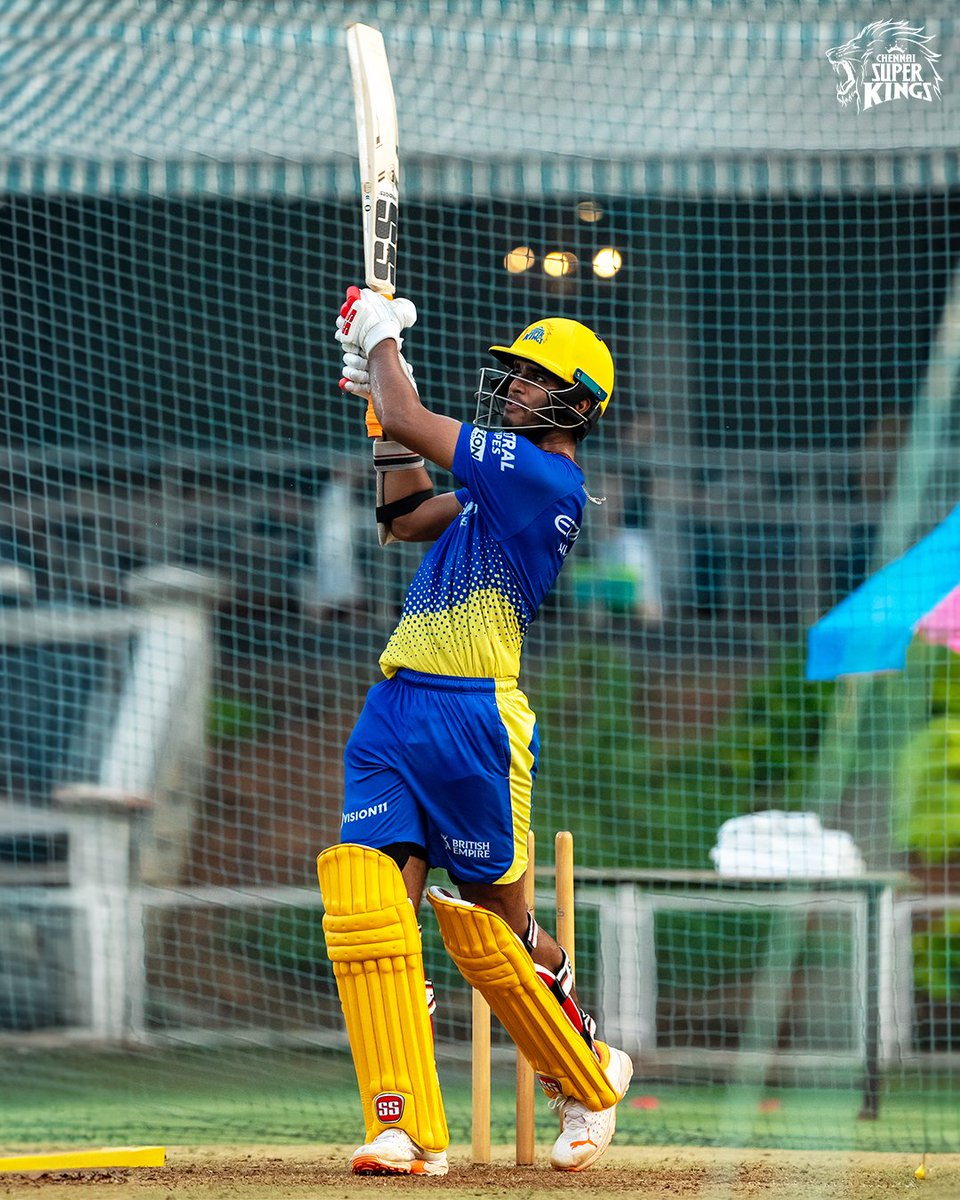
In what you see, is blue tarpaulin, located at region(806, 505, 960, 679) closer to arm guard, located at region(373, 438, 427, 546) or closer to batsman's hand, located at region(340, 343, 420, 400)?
arm guard, located at region(373, 438, 427, 546)

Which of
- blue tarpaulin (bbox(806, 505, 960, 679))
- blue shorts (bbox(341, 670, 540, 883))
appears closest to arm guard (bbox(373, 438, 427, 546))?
blue shorts (bbox(341, 670, 540, 883))

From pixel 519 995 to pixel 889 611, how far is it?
3.02 m

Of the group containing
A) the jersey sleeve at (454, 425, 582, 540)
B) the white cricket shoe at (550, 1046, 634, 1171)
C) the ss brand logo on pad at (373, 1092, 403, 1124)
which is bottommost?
the white cricket shoe at (550, 1046, 634, 1171)

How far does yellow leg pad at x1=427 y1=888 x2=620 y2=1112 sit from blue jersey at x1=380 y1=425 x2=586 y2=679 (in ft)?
1.86

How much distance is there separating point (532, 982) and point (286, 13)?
463 centimetres

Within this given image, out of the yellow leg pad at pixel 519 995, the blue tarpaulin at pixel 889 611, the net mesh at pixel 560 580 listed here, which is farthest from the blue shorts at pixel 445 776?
the blue tarpaulin at pixel 889 611

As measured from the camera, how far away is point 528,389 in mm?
4113

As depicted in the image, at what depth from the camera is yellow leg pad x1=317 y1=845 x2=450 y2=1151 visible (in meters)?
3.83

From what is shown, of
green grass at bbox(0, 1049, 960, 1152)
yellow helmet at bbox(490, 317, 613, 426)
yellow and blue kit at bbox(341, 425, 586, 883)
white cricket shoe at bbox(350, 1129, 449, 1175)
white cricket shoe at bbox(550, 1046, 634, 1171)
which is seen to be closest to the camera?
white cricket shoe at bbox(350, 1129, 449, 1175)

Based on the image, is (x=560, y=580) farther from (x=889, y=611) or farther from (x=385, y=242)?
(x=385, y=242)

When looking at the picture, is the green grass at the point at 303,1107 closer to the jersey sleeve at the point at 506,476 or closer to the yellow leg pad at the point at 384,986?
the yellow leg pad at the point at 384,986

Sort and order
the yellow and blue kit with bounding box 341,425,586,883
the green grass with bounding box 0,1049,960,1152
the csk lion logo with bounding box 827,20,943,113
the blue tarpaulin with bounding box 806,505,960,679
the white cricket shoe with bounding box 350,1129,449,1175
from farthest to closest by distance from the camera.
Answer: the csk lion logo with bounding box 827,20,943,113, the blue tarpaulin with bounding box 806,505,960,679, the green grass with bounding box 0,1049,960,1152, the yellow and blue kit with bounding box 341,425,586,883, the white cricket shoe with bounding box 350,1129,449,1175

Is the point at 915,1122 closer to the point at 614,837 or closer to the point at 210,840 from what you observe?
the point at 614,837

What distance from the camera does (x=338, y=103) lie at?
730cm
